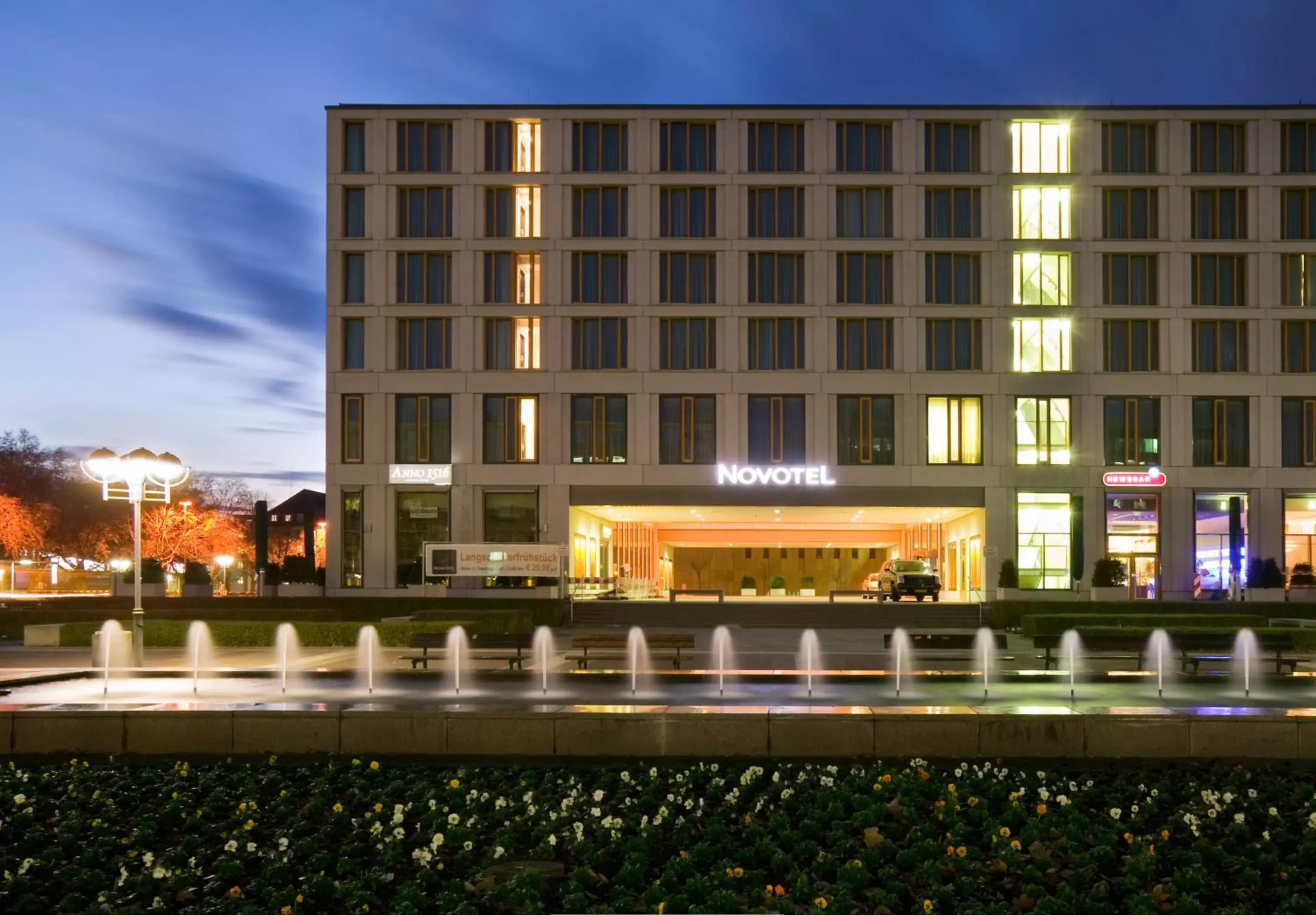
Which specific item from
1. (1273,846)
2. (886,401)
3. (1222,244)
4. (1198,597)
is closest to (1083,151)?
(1222,244)

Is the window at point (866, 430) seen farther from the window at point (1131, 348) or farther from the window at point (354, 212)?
the window at point (354, 212)

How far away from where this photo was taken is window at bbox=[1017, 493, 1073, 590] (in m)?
52.6

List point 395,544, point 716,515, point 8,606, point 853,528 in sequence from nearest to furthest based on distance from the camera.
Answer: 1. point 8,606
2. point 395,544
3. point 716,515
4. point 853,528

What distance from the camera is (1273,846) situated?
9781mm

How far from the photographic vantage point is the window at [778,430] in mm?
53656

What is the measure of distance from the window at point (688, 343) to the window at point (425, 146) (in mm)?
13414

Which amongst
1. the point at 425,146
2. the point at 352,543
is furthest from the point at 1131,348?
the point at 352,543

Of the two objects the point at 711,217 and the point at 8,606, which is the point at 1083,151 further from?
the point at 8,606

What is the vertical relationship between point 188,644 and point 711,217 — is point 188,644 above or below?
below

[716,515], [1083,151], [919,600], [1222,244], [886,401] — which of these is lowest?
[919,600]

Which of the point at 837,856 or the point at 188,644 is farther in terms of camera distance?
the point at 188,644

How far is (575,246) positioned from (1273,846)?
1873 inches

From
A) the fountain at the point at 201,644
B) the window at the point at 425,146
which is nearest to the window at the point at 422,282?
the window at the point at 425,146

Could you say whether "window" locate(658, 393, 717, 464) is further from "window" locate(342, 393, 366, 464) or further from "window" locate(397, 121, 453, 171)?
"window" locate(397, 121, 453, 171)
